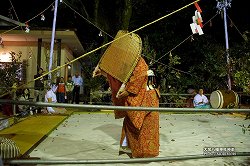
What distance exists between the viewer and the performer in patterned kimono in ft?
17.0

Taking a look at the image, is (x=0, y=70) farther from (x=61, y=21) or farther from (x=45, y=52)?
(x=61, y=21)

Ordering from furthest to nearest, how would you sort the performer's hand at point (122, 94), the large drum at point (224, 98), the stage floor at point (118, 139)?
the large drum at point (224, 98)
the stage floor at point (118, 139)
the performer's hand at point (122, 94)

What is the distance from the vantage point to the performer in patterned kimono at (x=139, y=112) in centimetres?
518

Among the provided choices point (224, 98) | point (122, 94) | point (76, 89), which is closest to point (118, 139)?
point (122, 94)

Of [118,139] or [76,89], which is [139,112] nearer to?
[118,139]

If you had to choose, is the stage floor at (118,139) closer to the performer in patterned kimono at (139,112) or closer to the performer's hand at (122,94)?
the performer in patterned kimono at (139,112)

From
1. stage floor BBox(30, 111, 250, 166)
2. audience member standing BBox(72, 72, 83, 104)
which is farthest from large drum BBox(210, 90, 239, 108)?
audience member standing BBox(72, 72, 83, 104)

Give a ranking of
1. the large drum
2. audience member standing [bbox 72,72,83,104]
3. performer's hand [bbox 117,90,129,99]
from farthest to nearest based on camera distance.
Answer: audience member standing [bbox 72,72,83,104], the large drum, performer's hand [bbox 117,90,129,99]

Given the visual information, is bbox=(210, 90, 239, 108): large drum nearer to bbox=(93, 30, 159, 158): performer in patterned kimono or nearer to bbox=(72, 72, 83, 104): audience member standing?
bbox=(72, 72, 83, 104): audience member standing

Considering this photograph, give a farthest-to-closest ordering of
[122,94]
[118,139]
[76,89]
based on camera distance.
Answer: [76,89] < [118,139] < [122,94]

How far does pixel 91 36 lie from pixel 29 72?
927 centimetres

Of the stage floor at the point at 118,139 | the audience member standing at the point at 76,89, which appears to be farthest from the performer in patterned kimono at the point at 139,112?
the audience member standing at the point at 76,89

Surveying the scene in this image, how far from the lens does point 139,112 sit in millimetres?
5180

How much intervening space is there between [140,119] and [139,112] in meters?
0.12
